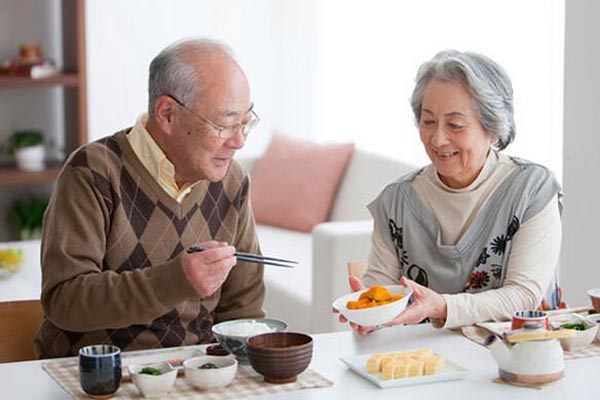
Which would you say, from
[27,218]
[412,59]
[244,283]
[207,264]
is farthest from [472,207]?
[27,218]

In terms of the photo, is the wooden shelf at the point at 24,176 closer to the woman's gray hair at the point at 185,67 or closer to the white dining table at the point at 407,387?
the woman's gray hair at the point at 185,67

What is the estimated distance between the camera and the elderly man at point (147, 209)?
238 cm

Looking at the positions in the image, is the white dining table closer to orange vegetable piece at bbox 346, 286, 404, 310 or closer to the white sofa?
orange vegetable piece at bbox 346, 286, 404, 310

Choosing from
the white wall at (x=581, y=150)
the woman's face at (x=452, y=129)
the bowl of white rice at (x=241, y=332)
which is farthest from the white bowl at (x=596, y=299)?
the white wall at (x=581, y=150)

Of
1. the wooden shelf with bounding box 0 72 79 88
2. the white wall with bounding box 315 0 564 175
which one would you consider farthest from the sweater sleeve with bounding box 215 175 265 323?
the wooden shelf with bounding box 0 72 79 88

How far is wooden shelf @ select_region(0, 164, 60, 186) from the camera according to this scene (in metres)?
5.55

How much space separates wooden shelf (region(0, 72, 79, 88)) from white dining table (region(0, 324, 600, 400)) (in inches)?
136

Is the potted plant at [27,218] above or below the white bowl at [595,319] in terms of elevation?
below

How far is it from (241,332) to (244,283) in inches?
18.3

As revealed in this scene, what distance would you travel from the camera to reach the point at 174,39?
237 inches

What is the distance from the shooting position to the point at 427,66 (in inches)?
109

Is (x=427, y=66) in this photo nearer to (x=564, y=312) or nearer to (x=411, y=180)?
(x=411, y=180)

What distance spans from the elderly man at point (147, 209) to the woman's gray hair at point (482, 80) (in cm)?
49

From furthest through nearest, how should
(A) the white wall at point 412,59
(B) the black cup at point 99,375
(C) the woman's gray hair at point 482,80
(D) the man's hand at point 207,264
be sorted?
(A) the white wall at point 412,59
(C) the woman's gray hair at point 482,80
(D) the man's hand at point 207,264
(B) the black cup at point 99,375
